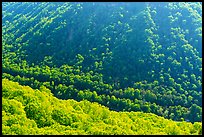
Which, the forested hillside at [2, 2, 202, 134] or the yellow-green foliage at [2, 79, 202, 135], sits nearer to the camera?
the yellow-green foliage at [2, 79, 202, 135]

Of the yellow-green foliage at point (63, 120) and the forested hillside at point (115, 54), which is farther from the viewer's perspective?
the forested hillside at point (115, 54)

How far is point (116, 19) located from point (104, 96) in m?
16.4

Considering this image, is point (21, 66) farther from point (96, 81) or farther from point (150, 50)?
point (150, 50)

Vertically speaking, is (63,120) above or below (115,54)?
above

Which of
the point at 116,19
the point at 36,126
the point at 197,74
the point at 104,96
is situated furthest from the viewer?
the point at 116,19

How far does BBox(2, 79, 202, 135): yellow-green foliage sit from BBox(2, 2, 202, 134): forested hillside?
849cm

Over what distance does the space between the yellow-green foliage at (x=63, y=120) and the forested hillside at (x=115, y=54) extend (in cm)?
849

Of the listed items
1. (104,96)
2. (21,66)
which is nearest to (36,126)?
(104,96)

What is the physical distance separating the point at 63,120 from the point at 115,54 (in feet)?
73.3

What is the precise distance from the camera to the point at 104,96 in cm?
4503

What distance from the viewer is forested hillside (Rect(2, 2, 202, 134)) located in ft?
149

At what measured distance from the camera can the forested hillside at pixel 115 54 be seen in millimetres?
45281

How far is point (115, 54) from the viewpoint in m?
51.8

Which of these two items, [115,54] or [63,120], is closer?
[63,120]
